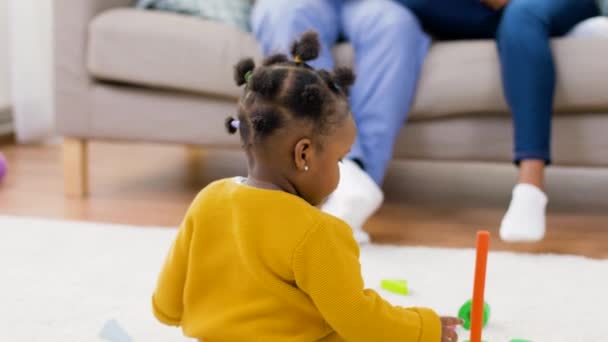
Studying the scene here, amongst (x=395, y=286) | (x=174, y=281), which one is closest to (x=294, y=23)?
(x=395, y=286)

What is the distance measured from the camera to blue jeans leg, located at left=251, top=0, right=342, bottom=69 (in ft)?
5.73

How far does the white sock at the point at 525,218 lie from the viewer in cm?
155

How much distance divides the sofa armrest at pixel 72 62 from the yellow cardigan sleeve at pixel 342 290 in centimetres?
127

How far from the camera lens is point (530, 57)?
167 centimetres

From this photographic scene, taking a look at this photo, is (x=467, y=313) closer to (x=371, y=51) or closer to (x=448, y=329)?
(x=448, y=329)

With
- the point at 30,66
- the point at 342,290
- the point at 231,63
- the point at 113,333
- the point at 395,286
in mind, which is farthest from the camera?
the point at 30,66

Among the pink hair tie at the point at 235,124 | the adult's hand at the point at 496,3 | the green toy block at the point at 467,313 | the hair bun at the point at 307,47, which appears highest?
the adult's hand at the point at 496,3

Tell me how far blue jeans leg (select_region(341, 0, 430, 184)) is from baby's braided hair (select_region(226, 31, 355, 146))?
78 cm

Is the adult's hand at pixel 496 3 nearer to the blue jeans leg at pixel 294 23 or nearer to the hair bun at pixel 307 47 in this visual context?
the blue jeans leg at pixel 294 23

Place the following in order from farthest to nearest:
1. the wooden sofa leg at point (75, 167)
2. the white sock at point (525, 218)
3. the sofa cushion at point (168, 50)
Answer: the wooden sofa leg at point (75, 167) < the sofa cushion at point (168, 50) < the white sock at point (525, 218)

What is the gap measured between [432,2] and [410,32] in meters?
0.12

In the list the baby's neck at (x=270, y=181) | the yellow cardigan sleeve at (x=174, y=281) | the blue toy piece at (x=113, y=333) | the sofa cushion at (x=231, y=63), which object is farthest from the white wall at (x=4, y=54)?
the baby's neck at (x=270, y=181)

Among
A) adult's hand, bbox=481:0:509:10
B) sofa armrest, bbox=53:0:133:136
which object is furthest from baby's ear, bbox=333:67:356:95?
sofa armrest, bbox=53:0:133:136

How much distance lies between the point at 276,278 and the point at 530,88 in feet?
→ 3.13
